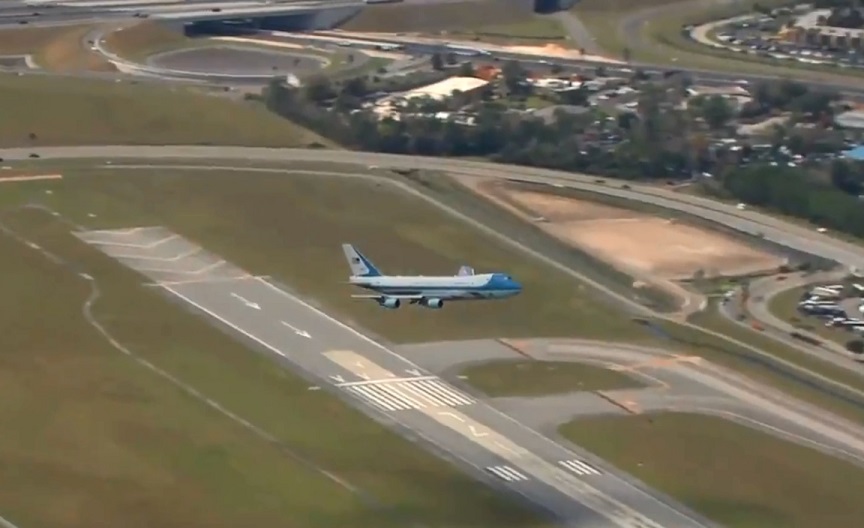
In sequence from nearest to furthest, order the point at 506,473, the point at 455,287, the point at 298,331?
1. the point at 506,473
2. the point at 455,287
3. the point at 298,331

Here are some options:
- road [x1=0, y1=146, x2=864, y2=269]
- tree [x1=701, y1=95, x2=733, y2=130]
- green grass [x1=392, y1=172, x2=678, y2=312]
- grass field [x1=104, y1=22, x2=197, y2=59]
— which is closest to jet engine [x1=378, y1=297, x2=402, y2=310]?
green grass [x1=392, y1=172, x2=678, y2=312]

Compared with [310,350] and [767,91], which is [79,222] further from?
[767,91]

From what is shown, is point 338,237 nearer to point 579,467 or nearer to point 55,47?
point 579,467

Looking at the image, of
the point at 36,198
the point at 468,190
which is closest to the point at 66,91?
the point at 36,198

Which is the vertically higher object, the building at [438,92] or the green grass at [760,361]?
the green grass at [760,361]

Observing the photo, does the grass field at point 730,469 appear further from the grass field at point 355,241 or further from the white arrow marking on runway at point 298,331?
the white arrow marking on runway at point 298,331

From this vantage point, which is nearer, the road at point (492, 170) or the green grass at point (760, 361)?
the green grass at point (760, 361)

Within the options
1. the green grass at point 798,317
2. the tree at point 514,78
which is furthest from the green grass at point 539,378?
the tree at point 514,78

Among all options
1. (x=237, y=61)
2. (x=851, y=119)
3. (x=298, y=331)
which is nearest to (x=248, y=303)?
(x=298, y=331)
